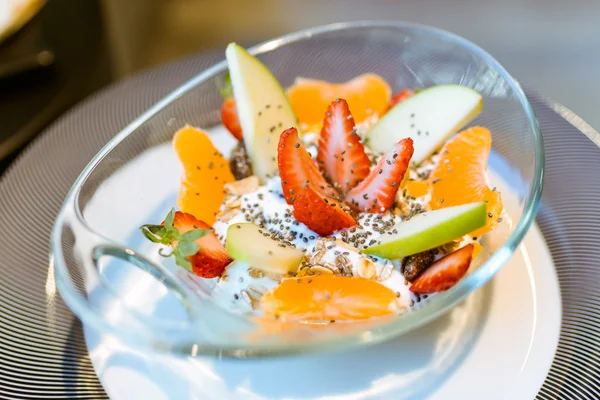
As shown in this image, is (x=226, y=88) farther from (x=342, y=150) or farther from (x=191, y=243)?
(x=191, y=243)

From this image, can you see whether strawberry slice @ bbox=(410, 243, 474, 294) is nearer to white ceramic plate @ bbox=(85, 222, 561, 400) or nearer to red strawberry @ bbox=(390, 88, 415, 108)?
white ceramic plate @ bbox=(85, 222, 561, 400)

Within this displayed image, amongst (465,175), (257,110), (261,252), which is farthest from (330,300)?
(257,110)

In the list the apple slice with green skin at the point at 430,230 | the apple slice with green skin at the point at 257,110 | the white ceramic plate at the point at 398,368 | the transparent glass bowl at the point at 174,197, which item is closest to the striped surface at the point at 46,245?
the white ceramic plate at the point at 398,368

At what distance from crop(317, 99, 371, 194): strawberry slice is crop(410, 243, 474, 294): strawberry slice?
0.29 metres

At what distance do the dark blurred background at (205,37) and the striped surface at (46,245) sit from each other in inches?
10.2

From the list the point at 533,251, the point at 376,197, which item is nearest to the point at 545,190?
the point at 533,251

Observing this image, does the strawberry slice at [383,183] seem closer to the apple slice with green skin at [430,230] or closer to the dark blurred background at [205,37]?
the apple slice with green skin at [430,230]

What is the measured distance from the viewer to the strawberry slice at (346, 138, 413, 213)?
108cm

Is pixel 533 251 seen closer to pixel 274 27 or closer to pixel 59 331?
pixel 59 331

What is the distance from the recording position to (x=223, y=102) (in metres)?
1.42

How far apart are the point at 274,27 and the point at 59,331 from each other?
1.82m

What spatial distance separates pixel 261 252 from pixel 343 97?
1.78ft

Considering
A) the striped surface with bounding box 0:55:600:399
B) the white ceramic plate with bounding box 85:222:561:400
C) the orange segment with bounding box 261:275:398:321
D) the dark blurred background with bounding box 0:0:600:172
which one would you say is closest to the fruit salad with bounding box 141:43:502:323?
the orange segment with bounding box 261:275:398:321

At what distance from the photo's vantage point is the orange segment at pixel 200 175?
121 cm
